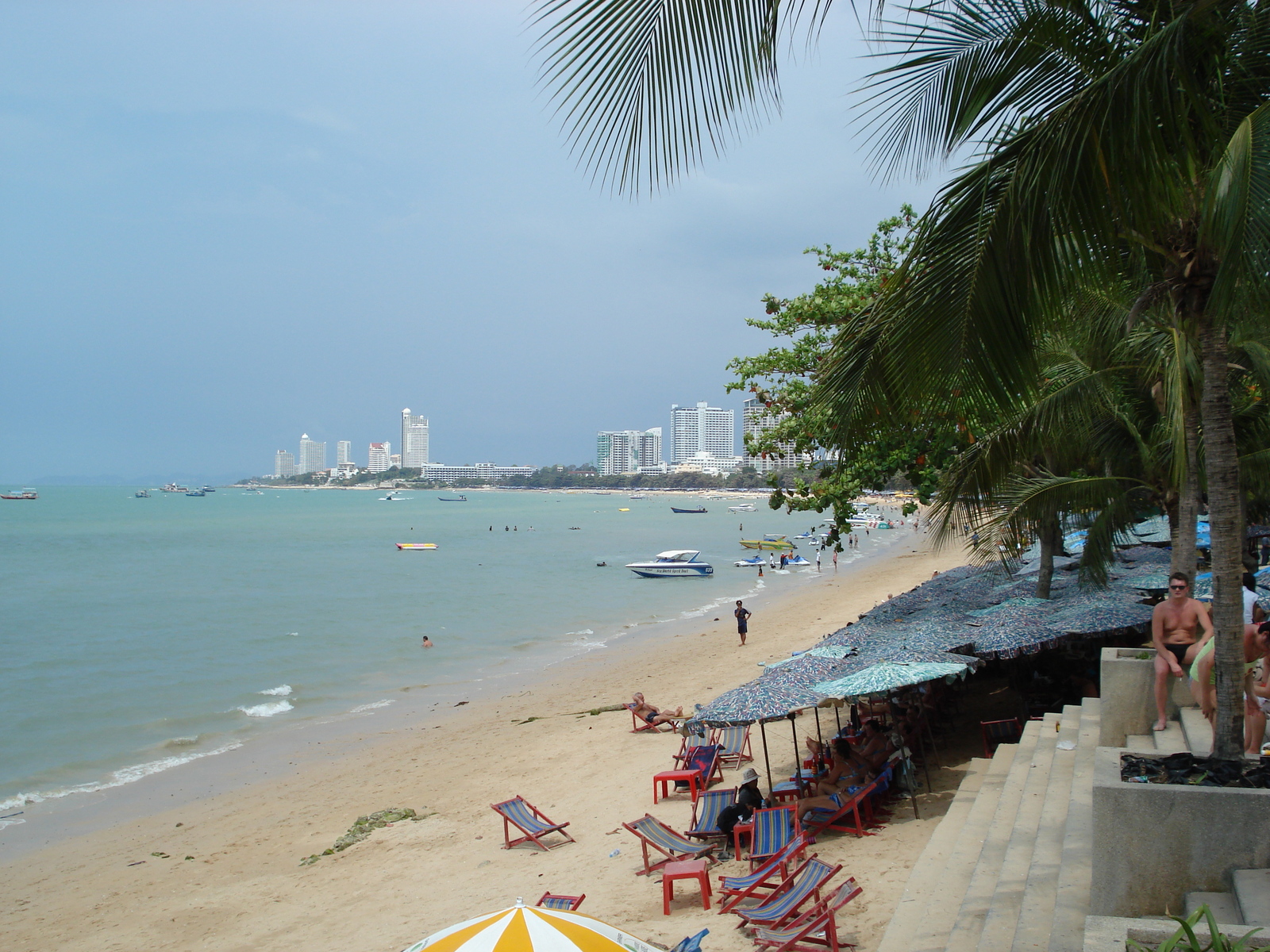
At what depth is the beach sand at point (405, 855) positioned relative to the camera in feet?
25.0

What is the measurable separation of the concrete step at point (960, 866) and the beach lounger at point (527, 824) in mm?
4520

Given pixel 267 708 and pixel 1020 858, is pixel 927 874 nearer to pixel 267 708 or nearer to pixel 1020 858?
pixel 1020 858

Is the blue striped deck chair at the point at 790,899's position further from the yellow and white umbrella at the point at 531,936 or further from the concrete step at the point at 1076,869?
the concrete step at the point at 1076,869

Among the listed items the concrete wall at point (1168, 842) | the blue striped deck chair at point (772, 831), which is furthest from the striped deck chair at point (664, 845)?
the concrete wall at point (1168, 842)

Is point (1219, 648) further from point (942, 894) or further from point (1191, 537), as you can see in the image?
point (1191, 537)

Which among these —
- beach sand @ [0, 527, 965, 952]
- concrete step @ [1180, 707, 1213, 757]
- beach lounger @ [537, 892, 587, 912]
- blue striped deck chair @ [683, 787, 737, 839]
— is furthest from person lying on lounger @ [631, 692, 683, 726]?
concrete step @ [1180, 707, 1213, 757]

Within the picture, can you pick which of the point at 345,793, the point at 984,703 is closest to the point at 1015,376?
the point at 984,703

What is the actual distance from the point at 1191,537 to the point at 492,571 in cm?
4379

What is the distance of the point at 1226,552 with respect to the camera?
4039 mm

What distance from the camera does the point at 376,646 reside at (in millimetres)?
26906

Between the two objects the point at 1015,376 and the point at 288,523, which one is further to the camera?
the point at 288,523

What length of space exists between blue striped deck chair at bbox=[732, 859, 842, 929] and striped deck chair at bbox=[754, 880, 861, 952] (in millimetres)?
62

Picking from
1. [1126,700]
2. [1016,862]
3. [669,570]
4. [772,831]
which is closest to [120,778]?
[772,831]

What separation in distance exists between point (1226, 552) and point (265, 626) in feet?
105
